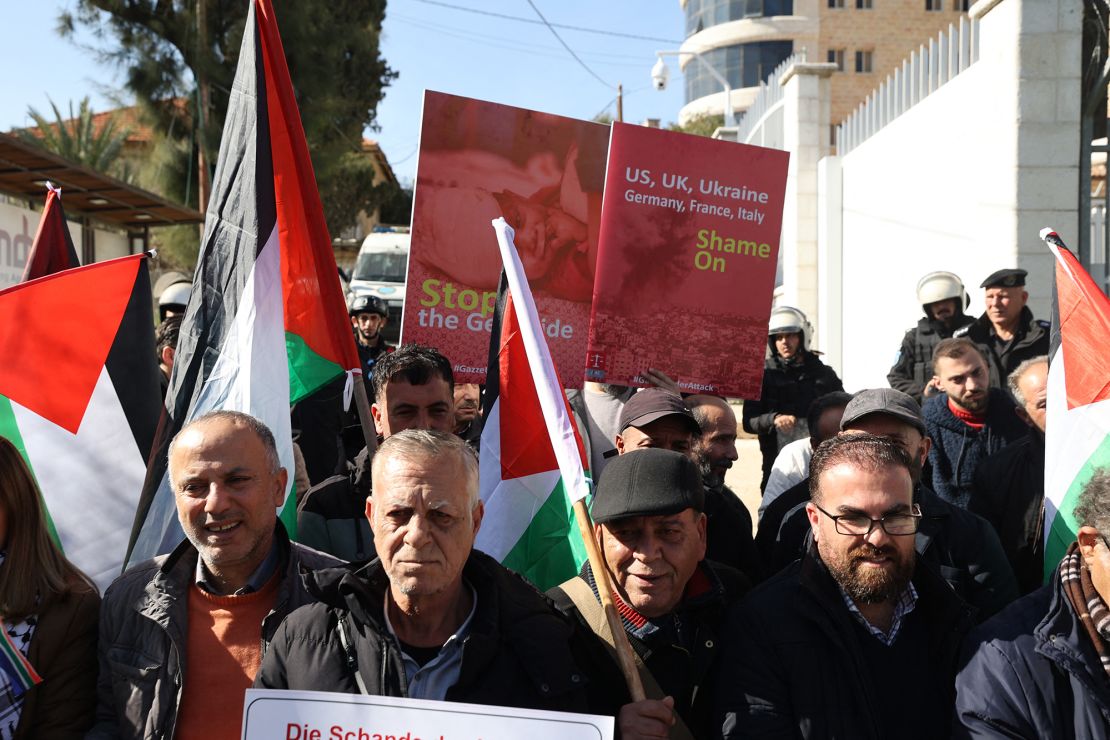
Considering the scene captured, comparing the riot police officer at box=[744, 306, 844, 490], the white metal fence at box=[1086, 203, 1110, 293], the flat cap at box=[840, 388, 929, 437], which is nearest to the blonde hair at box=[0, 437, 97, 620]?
the flat cap at box=[840, 388, 929, 437]

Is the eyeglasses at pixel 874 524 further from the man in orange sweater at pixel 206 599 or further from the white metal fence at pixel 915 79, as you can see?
the white metal fence at pixel 915 79

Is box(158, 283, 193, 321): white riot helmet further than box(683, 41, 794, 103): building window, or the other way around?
box(683, 41, 794, 103): building window

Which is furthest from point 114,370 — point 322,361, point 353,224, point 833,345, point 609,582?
point 353,224

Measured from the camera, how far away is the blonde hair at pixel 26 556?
9.05ft

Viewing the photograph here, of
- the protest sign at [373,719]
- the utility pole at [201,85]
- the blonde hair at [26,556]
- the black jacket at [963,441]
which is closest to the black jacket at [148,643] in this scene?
the blonde hair at [26,556]

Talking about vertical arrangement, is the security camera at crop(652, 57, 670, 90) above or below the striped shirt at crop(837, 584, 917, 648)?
above

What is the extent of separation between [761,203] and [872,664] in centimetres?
263

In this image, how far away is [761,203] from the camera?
4.96m

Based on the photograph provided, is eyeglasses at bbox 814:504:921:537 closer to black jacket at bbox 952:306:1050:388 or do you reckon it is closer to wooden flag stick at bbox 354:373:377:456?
wooden flag stick at bbox 354:373:377:456

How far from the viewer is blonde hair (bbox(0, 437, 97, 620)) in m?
2.76

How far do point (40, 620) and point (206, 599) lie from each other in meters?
0.39

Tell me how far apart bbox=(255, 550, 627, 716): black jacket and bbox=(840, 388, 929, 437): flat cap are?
1710 mm

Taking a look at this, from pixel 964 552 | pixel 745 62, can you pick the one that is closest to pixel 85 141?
pixel 964 552

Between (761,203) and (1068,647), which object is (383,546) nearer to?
(1068,647)
